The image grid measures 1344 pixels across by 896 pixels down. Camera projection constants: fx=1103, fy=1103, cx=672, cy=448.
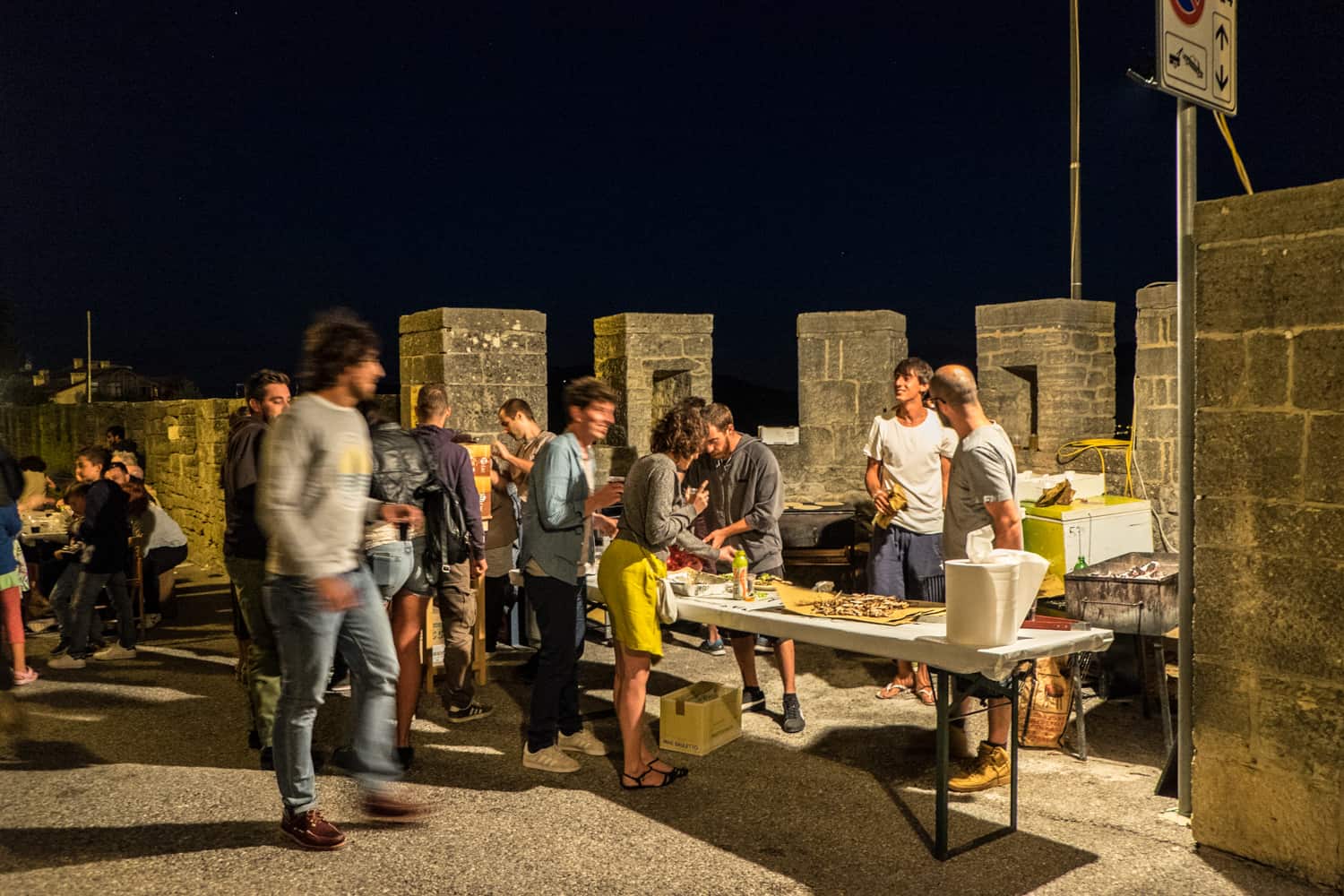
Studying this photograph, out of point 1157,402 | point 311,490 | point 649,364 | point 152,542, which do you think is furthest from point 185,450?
point 1157,402

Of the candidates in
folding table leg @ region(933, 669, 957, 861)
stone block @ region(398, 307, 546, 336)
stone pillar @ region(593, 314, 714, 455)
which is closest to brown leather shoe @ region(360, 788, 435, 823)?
folding table leg @ region(933, 669, 957, 861)

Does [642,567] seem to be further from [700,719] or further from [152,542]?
[152,542]

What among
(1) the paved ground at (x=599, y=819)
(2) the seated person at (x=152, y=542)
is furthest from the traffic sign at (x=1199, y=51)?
(2) the seated person at (x=152, y=542)

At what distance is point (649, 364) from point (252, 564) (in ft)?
13.3

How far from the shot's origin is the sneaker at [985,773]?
436 cm

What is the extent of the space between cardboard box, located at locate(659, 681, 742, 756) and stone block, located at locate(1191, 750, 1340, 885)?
1.99 meters

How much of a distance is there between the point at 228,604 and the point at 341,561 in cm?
617

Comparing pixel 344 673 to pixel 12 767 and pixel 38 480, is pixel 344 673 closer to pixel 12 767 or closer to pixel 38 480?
pixel 12 767

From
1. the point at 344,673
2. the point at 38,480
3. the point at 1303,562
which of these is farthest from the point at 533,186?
the point at 1303,562

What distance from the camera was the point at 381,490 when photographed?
4.48 m

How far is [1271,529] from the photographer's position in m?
3.53

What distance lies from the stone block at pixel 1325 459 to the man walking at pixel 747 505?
8.52 feet

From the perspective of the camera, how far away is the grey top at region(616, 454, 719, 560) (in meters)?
4.36

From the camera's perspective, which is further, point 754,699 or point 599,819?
point 754,699
